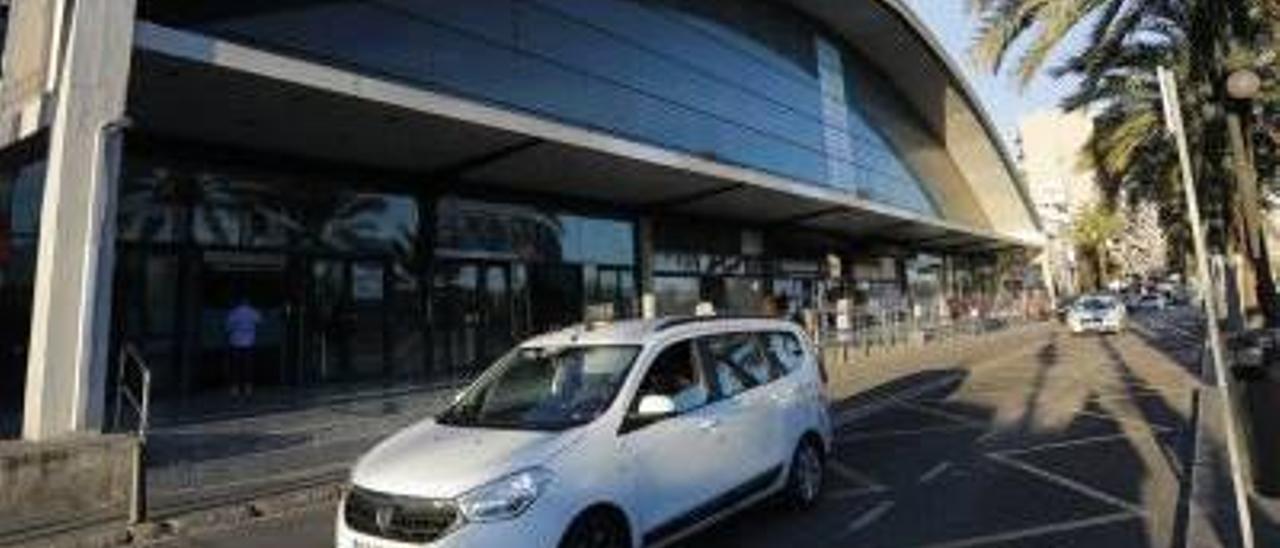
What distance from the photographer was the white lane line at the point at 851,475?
11.3m

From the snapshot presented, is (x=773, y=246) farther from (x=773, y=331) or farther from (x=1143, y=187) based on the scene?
(x=773, y=331)

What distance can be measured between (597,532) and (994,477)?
18.0 ft

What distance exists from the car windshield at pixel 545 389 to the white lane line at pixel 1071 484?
13.6 ft

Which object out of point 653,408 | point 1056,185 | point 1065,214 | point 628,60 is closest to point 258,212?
point 628,60

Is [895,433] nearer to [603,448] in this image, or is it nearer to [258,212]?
[603,448]

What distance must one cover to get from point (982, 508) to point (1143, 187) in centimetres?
2279

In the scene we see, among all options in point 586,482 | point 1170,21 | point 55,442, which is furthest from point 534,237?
point 586,482

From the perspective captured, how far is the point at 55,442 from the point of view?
1191 centimetres

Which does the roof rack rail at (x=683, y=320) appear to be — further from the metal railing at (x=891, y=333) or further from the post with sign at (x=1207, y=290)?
the metal railing at (x=891, y=333)

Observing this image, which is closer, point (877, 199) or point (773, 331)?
point (773, 331)

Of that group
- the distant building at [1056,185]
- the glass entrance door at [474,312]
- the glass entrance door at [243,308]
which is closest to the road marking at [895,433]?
the glass entrance door at [243,308]

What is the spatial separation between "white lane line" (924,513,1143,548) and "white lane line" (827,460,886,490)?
6.92 feet

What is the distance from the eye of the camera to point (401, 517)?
6.78 meters

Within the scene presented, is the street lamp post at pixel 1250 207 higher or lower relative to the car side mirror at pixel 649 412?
higher
